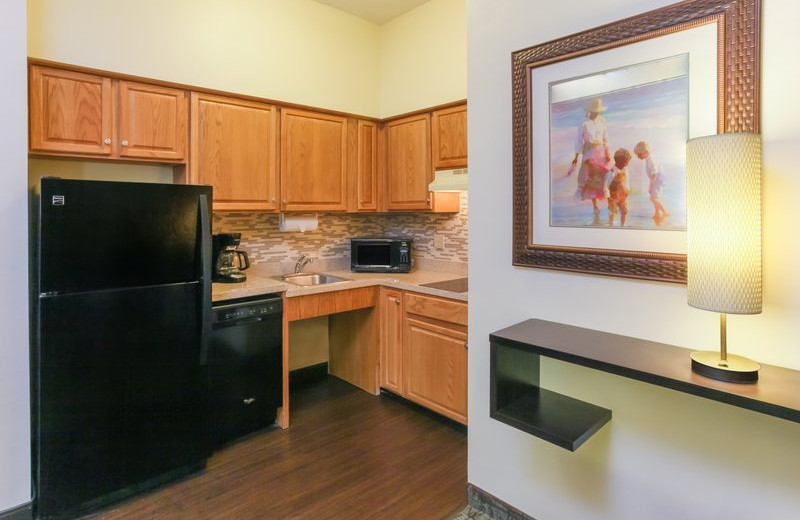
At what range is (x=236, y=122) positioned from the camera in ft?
9.46

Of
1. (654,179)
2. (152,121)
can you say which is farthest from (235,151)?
(654,179)

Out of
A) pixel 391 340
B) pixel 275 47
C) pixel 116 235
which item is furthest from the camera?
pixel 391 340

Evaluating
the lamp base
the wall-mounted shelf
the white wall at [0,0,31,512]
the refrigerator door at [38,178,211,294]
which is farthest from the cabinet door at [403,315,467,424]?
the white wall at [0,0,31,512]

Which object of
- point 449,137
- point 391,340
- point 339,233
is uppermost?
point 449,137

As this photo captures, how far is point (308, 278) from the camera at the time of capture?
361cm

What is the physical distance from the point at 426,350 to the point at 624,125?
1899 mm

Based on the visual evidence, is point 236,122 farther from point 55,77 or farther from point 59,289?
point 59,289

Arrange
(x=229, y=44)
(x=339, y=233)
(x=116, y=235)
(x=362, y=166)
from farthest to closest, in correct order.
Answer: (x=339, y=233) → (x=362, y=166) → (x=229, y=44) → (x=116, y=235)

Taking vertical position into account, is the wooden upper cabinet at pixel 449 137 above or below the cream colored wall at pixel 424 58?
below

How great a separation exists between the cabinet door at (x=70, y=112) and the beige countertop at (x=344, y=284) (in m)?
1.01

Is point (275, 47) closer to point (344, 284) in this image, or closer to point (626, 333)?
point (344, 284)

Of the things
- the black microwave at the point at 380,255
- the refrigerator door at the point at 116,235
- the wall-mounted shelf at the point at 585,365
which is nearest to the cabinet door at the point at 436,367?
the black microwave at the point at 380,255

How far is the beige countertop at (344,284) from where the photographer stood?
→ 2614 mm

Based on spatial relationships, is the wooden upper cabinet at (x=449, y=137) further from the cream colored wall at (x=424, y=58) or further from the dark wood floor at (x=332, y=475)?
the dark wood floor at (x=332, y=475)
